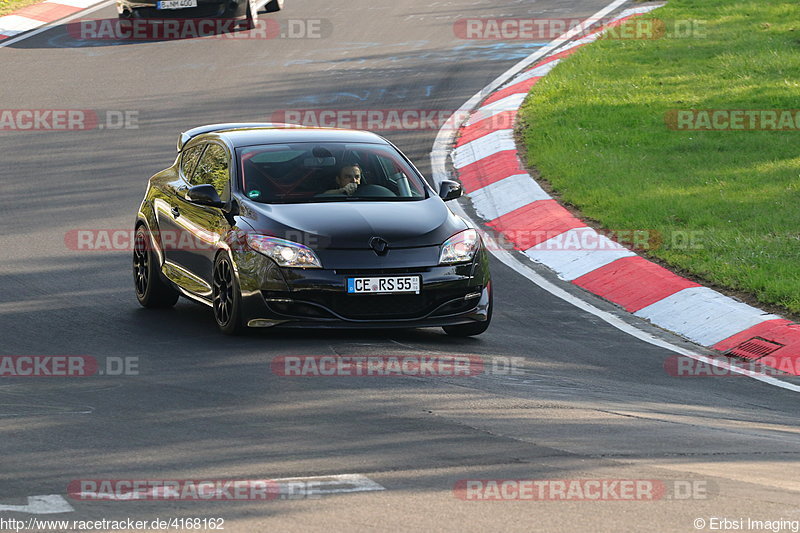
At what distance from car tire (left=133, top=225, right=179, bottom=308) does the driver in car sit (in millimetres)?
1656

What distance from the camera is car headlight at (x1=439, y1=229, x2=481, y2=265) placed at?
978cm

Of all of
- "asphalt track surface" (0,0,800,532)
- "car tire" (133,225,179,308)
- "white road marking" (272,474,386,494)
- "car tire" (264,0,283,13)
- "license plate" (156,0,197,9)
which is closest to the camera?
"asphalt track surface" (0,0,800,532)

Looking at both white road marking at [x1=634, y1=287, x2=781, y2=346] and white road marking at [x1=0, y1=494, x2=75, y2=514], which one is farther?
white road marking at [x1=634, y1=287, x2=781, y2=346]

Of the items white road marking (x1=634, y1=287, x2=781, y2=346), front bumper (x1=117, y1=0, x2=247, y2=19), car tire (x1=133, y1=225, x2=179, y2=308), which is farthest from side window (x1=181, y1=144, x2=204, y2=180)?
front bumper (x1=117, y1=0, x2=247, y2=19)

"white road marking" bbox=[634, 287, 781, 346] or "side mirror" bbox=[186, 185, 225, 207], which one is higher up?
"side mirror" bbox=[186, 185, 225, 207]

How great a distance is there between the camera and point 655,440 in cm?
734

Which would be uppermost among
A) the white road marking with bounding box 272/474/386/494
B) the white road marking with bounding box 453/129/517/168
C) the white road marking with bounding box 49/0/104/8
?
the white road marking with bounding box 49/0/104/8

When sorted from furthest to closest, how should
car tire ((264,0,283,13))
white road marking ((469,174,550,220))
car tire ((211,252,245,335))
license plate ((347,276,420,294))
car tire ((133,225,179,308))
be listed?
car tire ((264,0,283,13)) → white road marking ((469,174,550,220)) → car tire ((133,225,179,308)) → car tire ((211,252,245,335)) → license plate ((347,276,420,294))

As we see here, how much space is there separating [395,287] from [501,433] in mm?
2415

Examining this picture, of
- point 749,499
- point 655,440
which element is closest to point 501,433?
point 655,440

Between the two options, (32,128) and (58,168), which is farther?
(32,128)

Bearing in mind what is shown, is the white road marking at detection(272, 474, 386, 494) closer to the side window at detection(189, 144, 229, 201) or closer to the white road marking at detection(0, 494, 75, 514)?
the white road marking at detection(0, 494, 75, 514)

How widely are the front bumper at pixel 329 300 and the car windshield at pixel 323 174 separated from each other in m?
0.88

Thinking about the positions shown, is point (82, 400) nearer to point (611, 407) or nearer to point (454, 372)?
point (454, 372)
